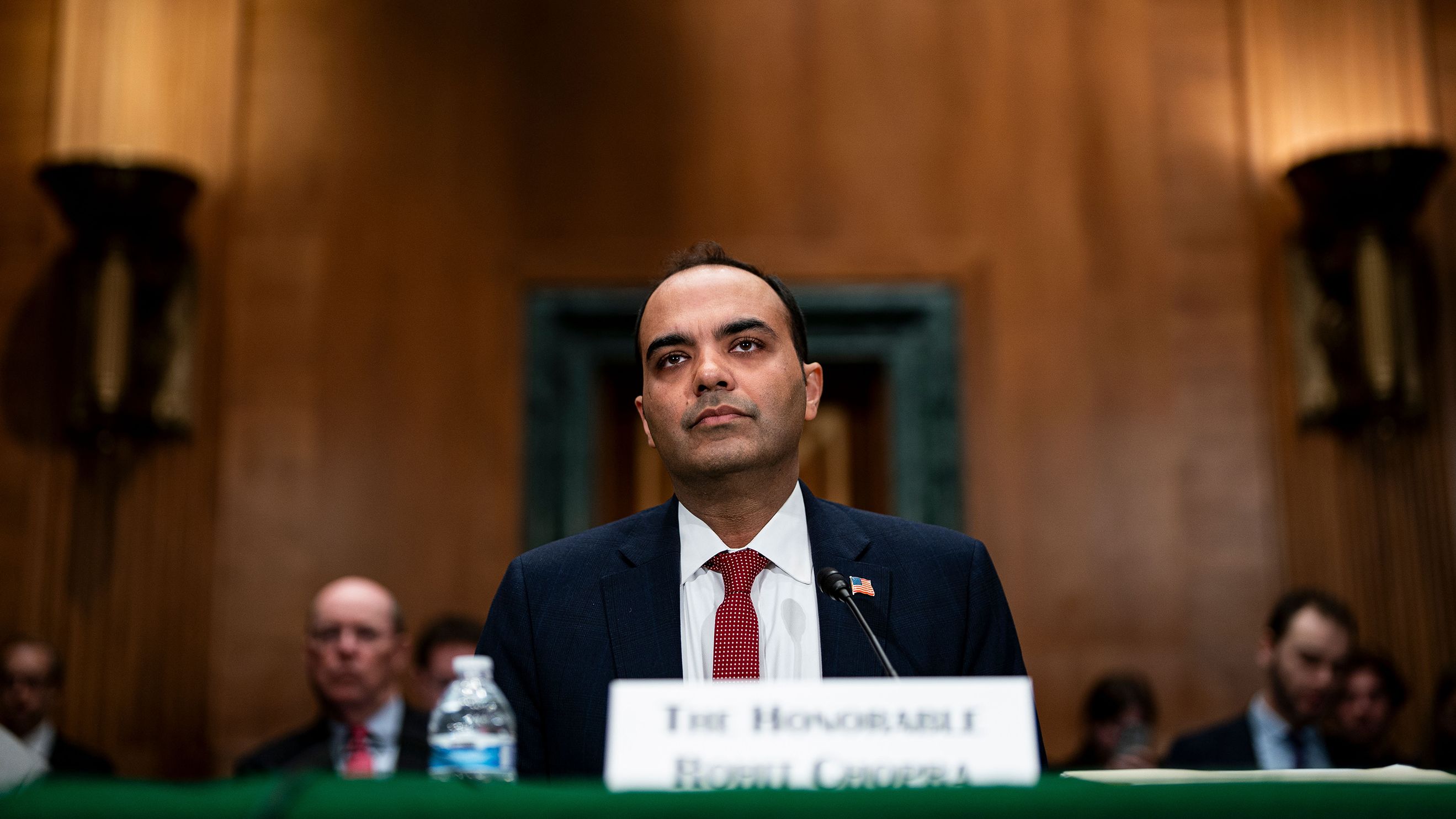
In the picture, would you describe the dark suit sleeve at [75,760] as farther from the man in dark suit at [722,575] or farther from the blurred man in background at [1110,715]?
the blurred man in background at [1110,715]

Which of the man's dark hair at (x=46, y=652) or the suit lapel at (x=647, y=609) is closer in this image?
the suit lapel at (x=647, y=609)

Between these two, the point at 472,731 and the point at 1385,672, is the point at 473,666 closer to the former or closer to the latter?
the point at 472,731

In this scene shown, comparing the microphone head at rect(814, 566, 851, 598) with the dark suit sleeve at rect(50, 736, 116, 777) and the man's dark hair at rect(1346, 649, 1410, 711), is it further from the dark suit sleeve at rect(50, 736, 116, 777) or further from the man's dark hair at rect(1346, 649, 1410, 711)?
the dark suit sleeve at rect(50, 736, 116, 777)

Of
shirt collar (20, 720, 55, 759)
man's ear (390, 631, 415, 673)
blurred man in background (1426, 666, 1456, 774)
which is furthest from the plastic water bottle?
blurred man in background (1426, 666, 1456, 774)

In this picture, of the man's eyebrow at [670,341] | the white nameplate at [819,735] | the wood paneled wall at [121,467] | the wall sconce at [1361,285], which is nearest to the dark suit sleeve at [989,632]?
the man's eyebrow at [670,341]

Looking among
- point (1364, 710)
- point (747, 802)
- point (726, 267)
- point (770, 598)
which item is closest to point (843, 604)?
point (770, 598)

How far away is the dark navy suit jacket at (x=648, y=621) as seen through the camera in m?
1.93

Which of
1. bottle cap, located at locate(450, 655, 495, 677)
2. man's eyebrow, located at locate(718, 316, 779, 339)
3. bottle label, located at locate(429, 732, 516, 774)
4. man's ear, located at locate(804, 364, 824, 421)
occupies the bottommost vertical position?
bottle label, located at locate(429, 732, 516, 774)

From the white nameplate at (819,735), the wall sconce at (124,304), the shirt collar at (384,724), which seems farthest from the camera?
the wall sconce at (124,304)

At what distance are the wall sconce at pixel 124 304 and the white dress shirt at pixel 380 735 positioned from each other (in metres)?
1.32

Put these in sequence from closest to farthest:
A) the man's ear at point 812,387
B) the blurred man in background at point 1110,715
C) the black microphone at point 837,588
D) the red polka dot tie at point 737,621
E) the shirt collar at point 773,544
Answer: the black microphone at point 837,588 → the red polka dot tie at point 737,621 → the shirt collar at point 773,544 → the man's ear at point 812,387 → the blurred man in background at point 1110,715

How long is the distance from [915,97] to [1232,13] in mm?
1234

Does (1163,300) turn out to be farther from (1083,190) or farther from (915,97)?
(915,97)

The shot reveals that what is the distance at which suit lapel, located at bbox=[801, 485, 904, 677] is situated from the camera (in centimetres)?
191
